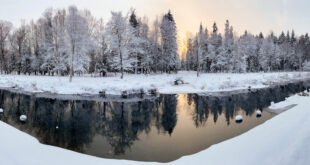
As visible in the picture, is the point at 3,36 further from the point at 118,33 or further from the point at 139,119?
the point at 139,119

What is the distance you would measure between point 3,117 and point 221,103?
20953 millimetres

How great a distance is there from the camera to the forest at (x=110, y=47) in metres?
34.8

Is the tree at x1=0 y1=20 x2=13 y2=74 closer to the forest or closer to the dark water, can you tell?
the forest

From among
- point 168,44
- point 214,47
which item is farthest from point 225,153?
point 214,47

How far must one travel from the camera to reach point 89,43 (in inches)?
1510

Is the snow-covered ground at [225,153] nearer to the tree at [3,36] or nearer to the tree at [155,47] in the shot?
the tree at [155,47]

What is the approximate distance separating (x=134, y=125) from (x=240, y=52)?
50.4 metres

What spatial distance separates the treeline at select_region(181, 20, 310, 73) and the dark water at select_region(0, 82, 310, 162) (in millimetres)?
31591

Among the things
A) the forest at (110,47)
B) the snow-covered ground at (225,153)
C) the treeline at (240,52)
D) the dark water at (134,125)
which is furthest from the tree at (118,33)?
the snow-covered ground at (225,153)

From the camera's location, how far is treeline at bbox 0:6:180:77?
34.4 metres

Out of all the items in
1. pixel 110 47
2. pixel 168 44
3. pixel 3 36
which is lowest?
pixel 110 47

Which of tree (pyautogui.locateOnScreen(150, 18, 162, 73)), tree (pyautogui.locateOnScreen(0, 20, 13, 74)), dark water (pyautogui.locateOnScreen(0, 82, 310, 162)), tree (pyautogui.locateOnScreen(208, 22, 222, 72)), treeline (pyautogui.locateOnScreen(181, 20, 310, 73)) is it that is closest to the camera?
dark water (pyautogui.locateOnScreen(0, 82, 310, 162))

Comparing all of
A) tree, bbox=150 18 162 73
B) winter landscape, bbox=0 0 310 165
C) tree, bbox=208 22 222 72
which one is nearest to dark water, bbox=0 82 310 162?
winter landscape, bbox=0 0 310 165

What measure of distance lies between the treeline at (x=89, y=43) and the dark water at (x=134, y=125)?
659 inches
